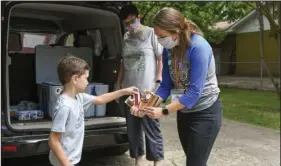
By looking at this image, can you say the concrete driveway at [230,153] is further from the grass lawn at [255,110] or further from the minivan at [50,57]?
the grass lawn at [255,110]

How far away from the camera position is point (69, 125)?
2768 mm

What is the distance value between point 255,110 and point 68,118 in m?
7.55

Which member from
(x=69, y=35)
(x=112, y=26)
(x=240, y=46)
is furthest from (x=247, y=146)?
(x=240, y=46)

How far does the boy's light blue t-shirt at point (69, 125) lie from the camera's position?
2.71 m

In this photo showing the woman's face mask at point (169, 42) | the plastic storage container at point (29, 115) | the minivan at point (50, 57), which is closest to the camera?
the woman's face mask at point (169, 42)

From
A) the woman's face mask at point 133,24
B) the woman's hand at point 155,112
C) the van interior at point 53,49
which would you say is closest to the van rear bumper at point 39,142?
the van interior at point 53,49

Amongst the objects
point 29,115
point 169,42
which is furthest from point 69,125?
point 29,115

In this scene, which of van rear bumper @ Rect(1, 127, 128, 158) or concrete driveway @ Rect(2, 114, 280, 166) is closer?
van rear bumper @ Rect(1, 127, 128, 158)

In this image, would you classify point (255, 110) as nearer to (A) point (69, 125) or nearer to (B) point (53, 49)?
(B) point (53, 49)

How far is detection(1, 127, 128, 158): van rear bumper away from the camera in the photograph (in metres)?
3.86

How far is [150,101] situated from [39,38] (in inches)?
144

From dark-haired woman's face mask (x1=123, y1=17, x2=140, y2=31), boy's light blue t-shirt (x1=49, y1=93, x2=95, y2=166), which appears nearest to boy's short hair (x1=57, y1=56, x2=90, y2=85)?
boy's light blue t-shirt (x1=49, y1=93, x2=95, y2=166)

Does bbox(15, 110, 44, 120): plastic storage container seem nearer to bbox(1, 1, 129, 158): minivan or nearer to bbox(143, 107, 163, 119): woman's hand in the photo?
bbox(1, 1, 129, 158): minivan

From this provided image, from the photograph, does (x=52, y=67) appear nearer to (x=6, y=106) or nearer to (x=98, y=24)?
(x=98, y=24)
